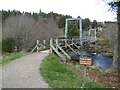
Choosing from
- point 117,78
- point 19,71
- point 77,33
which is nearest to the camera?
point 19,71

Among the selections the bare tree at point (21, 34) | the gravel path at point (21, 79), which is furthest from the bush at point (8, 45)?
the gravel path at point (21, 79)

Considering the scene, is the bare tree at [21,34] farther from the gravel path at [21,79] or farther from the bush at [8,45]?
the gravel path at [21,79]

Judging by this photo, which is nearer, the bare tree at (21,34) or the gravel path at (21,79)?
the gravel path at (21,79)

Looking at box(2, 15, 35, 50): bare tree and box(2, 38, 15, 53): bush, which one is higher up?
box(2, 15, 35, 50): bare tree

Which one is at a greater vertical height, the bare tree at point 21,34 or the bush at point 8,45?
the bare tree at point 21,34

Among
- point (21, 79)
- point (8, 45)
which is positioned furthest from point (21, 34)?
point (21, 79)

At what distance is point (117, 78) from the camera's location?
48.1ft

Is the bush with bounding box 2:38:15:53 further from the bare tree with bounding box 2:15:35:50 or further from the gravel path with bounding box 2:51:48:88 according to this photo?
the gravel path with bounding box 2:51:48:88

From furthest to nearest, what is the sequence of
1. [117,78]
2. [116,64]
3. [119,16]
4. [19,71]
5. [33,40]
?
[33,40] < [116,64] < [119,16] < [117,78] < [19,71]

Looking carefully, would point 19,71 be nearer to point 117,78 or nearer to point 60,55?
point 117,78

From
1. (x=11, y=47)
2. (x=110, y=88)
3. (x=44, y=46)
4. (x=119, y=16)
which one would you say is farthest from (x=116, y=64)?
(x=11, y=47)

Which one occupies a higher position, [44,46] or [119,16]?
[119,16]

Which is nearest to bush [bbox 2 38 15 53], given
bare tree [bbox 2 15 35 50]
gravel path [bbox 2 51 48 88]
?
bare tree [bbox 2 15 35 50]

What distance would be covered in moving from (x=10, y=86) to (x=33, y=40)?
83.9 ft
